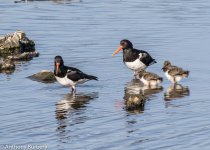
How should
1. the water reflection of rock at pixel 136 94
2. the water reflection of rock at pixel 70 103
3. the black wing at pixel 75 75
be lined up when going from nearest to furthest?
the water reflection of rock at pixel 70 103 → the water reflection of rock at pixel 136 94 → the black wing at pixel 75 75

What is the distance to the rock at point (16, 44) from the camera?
3095 cm

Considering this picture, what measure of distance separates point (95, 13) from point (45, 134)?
2496 centimetres

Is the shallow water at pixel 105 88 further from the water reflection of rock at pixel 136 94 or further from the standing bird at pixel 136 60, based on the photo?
the standing bird at pixel 136 60

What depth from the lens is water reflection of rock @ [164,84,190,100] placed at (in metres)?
23.1

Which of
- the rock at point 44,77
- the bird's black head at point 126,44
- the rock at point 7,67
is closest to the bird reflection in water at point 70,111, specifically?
the rock at point 44,77

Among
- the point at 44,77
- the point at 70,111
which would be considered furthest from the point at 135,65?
the point at 70,111

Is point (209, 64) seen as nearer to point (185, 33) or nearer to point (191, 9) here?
point (185, 33)

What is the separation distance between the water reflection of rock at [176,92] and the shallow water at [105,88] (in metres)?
0.03

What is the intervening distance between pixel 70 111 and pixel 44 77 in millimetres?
4568

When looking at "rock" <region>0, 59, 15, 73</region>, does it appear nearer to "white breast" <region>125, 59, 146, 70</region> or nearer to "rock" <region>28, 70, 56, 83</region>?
"rock" <region>28, 70, 56, 83</region>

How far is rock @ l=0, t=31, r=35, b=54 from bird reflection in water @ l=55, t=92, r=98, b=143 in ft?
26.7

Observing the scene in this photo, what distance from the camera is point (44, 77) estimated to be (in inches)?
1007

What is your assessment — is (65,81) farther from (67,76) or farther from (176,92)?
(176,92)

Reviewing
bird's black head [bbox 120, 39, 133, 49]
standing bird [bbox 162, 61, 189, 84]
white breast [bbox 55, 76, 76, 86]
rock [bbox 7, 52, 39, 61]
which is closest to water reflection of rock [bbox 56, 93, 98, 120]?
white breast [bbox 55, 76, 76, 86]
